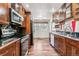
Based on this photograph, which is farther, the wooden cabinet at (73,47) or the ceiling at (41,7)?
the ceiling at (41,7)

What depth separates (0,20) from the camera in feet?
7.36

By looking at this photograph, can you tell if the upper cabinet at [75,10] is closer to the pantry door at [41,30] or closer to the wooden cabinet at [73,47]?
the wooden cabinet at [73,47]

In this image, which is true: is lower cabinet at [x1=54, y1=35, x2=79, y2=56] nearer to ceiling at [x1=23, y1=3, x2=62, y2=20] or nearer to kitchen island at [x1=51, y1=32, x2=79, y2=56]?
kitchen island at [x1=51, y1=32, x2=79, y2=56]

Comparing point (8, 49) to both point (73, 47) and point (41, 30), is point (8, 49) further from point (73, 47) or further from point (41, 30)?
point (41, 30)

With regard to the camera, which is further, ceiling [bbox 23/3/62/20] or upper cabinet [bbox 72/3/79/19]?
ceiling [bbox 23/3/62/20]

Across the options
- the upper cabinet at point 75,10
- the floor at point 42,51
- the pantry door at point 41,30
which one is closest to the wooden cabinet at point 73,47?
the upper cabinet at point 75,10

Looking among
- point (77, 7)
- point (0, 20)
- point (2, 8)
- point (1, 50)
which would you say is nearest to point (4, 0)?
point (2, 8)

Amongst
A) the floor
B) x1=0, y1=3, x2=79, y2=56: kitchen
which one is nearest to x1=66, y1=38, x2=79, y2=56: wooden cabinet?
x1=0, y1=3, x2=79, y2=56: kitchen

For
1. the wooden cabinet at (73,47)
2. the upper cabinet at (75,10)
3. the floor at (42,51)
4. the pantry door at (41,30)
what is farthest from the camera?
the pantry door at (41,30)

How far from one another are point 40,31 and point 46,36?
80cm

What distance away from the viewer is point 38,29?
12562 millimetres

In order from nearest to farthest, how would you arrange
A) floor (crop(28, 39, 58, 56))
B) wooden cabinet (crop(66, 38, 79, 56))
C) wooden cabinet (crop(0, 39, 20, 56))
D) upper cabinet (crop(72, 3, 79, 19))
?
wooden cabinet (crop(0, 39, 20, 56)), wooden cabinet (crop(66, 38, 79, 56)), upper cabinet (crop(72, 3, 79, 19)), floor (crop(28, 39, 58, 56))

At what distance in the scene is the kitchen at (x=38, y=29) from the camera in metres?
2.62

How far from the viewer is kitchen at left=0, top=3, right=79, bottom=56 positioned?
262cm
